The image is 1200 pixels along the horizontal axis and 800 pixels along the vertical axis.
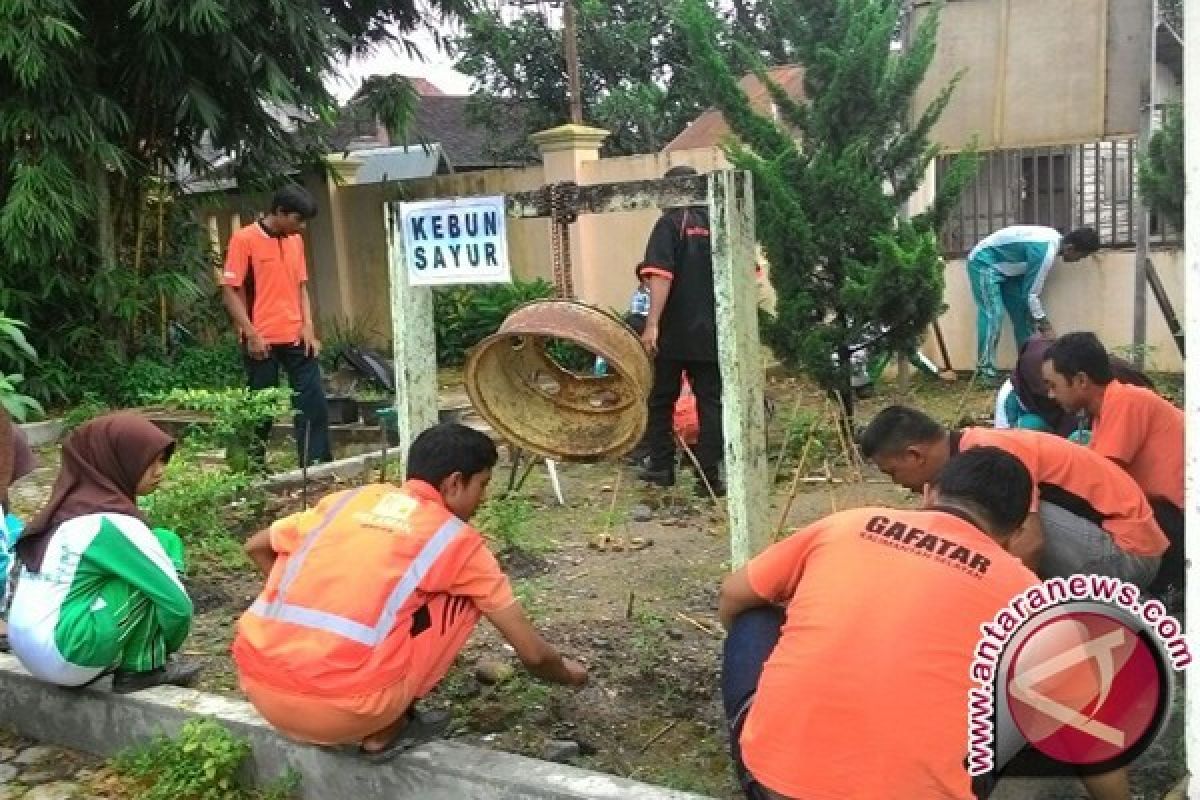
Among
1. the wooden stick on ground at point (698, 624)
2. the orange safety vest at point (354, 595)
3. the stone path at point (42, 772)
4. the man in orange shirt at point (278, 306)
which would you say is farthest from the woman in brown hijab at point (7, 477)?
the wooden stick on ground at point (698, 624)

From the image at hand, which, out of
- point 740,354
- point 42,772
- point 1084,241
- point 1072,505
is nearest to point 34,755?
point 42,772

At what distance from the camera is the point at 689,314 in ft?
20.7

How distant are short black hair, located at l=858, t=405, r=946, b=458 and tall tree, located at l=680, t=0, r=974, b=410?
3586 millimetres

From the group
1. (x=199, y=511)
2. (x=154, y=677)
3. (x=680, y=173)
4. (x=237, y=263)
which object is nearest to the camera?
(x=154, y=677)

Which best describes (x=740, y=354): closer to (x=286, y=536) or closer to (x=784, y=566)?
(x=784, y=566)

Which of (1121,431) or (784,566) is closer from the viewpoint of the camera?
(784,566)

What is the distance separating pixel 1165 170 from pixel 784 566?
672 cm

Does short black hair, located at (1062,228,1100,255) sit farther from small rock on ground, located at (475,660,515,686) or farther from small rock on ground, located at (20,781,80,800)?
small rock on ground, located at (20,781,80,800)

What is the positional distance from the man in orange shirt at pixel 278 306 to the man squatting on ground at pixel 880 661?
4.80 m

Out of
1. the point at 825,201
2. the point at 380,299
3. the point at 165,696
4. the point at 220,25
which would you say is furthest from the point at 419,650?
the point at 380,299

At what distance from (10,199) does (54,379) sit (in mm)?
1436

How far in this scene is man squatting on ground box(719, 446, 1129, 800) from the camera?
2369 millimetres

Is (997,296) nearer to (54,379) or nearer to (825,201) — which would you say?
(825,201)

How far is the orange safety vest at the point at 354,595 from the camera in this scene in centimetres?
304
